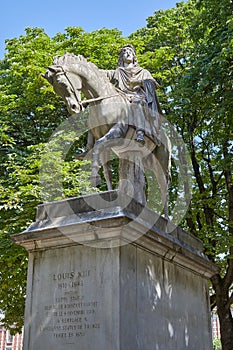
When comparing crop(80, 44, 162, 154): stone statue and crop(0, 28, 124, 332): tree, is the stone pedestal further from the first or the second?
crop(0, 28, 124, 332): tree

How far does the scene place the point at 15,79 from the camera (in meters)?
16.9

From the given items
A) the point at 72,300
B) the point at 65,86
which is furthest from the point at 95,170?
the point at 72,300

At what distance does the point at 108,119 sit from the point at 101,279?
9.80 feet

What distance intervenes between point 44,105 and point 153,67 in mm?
4162

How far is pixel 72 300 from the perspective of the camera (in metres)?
6.07

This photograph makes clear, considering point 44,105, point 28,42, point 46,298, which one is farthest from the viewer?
point 28,42

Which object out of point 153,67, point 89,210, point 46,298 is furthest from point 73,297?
point 153,67

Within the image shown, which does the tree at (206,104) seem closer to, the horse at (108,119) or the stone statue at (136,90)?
the stone statue at (136,90)

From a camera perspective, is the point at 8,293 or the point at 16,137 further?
the point at 16,137

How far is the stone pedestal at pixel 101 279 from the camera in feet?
19.0

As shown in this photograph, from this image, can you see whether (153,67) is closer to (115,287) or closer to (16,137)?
(16,137)

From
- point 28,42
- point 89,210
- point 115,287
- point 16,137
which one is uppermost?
point 28,42

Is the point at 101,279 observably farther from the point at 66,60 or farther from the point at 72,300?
the point at 66,60

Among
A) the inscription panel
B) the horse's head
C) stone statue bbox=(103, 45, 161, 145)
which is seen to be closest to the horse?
the horse's head
